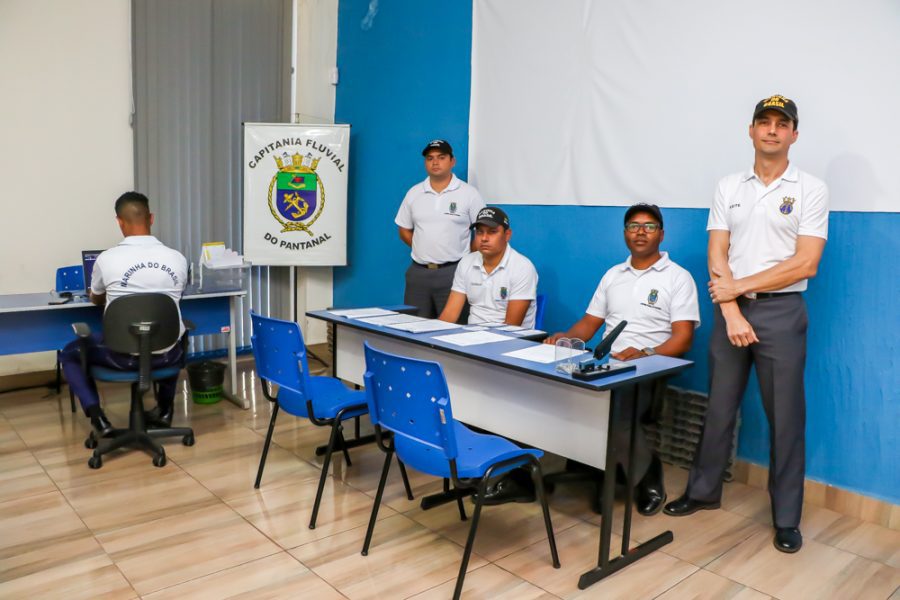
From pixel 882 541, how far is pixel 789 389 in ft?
2.48

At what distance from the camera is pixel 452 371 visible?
3010 millimetres

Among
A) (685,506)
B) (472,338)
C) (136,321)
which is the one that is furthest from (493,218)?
(136,321)

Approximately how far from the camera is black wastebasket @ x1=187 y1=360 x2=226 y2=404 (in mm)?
4426

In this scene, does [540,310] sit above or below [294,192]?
below

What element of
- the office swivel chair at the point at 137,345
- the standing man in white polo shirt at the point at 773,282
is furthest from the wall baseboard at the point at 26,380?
the standing man in white polo shirt at the point at 773,282

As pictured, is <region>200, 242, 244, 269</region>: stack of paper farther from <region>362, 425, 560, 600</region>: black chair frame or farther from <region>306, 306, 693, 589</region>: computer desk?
<region>362, 425, 560, 600</region>: black chair frame

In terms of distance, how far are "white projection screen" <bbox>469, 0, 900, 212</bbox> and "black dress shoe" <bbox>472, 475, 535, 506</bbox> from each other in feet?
5.40

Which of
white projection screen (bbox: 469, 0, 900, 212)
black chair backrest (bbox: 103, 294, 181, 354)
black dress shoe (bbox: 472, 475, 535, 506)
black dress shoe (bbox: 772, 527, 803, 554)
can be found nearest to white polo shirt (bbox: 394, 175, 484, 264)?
white projection screen (bbox: 469, 0, 900, 212)

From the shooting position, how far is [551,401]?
2623 mm

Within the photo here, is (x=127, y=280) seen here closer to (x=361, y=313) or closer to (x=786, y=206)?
(x=361, y=313)

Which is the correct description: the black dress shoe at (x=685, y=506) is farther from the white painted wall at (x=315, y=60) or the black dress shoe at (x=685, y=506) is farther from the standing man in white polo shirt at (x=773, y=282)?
the white painted wall at (x=315, y=60)

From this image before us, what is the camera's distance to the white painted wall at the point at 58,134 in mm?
4582

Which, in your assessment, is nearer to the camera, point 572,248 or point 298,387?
point 298,387

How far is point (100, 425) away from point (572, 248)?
2784 millimetres
